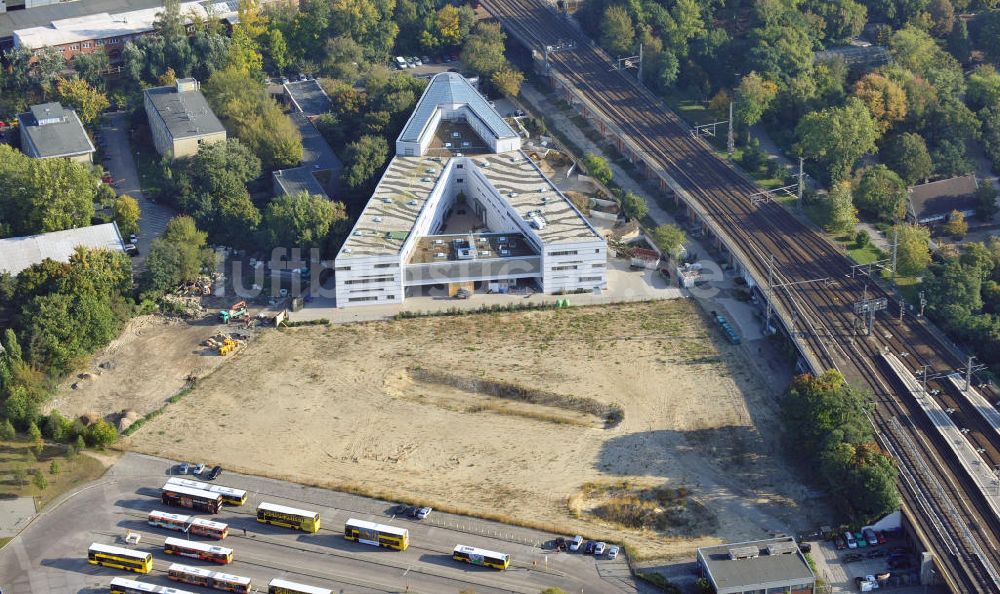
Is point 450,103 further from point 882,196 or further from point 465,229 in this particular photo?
point 882,196

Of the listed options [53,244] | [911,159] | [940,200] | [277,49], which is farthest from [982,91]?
[53,244]

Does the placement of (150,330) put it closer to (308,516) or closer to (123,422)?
(123,422)

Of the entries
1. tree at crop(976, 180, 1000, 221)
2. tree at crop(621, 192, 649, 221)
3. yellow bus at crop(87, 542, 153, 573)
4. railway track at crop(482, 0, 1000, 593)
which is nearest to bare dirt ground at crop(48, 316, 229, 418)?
yellow bus at crop(87, 542, 153, 573)

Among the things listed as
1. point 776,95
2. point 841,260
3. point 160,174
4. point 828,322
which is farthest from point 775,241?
point 160,174

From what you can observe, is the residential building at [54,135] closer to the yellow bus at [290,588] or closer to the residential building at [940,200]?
the yellow bus at [290,588]

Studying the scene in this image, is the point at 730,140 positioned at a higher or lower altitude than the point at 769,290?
higher

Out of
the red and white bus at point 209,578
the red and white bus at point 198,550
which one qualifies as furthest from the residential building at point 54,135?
the red and white bus at point 209,578

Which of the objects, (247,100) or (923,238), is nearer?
(923,238)
